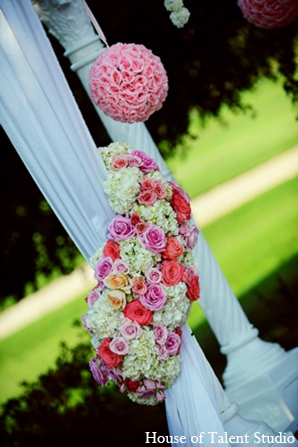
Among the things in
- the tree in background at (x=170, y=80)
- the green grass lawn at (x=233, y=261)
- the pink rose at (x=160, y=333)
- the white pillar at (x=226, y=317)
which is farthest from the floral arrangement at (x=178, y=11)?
the green grass lawn at (x=233, y=261)

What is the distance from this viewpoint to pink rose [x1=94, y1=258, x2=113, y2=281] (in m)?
2.29

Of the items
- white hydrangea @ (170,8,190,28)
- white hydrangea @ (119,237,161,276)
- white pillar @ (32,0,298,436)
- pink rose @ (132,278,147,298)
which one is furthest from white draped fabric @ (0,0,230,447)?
white pillar @ (32,0,298,436)

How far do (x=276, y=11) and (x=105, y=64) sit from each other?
93 cm

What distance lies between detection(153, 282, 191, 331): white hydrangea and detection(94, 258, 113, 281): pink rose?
0.85ft

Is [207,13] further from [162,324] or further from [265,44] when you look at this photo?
[162,324]

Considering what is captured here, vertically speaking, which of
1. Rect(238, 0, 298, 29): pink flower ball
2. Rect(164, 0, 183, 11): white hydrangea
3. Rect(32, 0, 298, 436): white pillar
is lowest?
Rect(32, 0, 298, 436): white pillar

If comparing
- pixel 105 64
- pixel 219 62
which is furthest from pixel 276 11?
pixel 219 62

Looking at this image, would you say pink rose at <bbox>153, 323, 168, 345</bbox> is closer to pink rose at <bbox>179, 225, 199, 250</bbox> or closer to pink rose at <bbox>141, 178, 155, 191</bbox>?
pink rose at <bbox>179, 225, 199, 250</bbox>

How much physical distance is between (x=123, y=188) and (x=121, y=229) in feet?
0.59

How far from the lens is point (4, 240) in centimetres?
502

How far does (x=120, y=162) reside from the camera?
237 cm

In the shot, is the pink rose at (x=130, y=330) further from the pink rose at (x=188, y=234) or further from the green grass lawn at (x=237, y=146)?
the green grass lawn at (x=237, y=146)

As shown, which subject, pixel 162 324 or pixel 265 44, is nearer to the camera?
pixel 162 324

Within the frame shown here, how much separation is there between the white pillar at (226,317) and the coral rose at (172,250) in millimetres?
1025
